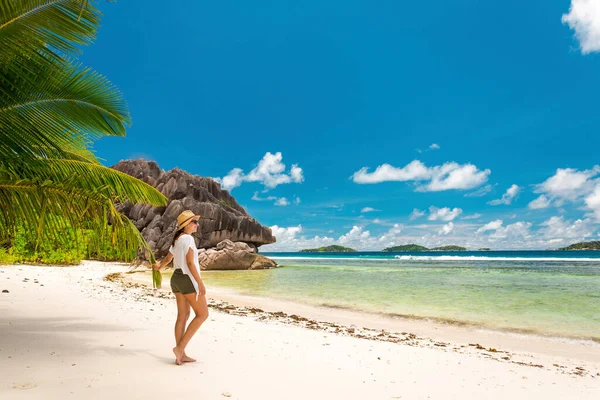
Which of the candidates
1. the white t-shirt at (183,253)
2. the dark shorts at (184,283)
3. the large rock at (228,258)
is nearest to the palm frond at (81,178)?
the white t-shirt at (183,253)

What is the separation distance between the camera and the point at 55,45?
5.03 meters

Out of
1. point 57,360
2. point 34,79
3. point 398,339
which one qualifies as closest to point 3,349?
point 57,360

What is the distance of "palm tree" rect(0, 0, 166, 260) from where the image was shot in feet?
15.4

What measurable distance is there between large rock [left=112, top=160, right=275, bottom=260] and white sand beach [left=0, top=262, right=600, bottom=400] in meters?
44.4

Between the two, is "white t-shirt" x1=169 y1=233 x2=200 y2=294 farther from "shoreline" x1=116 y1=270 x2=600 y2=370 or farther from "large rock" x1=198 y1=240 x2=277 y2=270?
"large rock" x1=198 y1=240 x2=277 y2=270

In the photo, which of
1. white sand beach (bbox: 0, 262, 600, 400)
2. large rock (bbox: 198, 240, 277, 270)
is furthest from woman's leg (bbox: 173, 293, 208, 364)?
large rock (bbox: 198, 240, 277, 270)

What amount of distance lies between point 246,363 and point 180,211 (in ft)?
161

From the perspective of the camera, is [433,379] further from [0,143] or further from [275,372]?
[0,143]

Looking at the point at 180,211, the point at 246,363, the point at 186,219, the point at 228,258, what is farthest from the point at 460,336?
the point at 180,211

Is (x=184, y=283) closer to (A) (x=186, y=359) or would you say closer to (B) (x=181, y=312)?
(B) (x=181, y=312)

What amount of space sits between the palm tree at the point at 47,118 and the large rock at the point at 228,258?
121 feet

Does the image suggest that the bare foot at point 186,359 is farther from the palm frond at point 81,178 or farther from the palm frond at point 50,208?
the palm frond at point 81,178

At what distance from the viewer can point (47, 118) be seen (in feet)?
19.2

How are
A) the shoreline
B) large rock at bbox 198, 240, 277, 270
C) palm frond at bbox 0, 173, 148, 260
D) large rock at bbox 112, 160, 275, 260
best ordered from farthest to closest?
large rock at bbox 112, 160, 275, 260 → large rock at bbox 198, 240, 277, 270 → the shoreline → palm frond at bbox 0, 173, 148, 260
